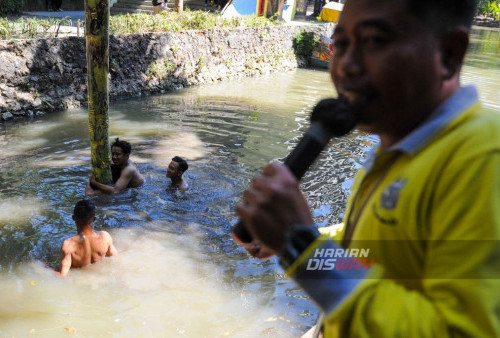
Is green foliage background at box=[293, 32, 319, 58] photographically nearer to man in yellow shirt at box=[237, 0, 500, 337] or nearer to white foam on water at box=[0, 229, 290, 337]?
white foam on water at box=[0, 229, 290, 337]

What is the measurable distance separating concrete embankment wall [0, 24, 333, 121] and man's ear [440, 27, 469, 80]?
32.3ft

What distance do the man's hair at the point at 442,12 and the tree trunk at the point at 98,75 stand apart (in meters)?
5.06

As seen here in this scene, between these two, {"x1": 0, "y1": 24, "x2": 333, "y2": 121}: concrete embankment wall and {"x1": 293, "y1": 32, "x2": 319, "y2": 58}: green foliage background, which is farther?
{"x1": 293, "y1": 32, "x2": 319, "y2": 58}: green foliage background

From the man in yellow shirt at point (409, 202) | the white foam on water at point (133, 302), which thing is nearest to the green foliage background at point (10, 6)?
the white foam on water at point (133, 302)

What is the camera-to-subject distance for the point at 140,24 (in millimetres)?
12906

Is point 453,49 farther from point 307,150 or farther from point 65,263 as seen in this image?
point 65,263

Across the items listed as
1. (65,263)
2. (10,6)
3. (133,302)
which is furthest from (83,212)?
(10,6)

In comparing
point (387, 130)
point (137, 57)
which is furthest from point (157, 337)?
point (137, 57)

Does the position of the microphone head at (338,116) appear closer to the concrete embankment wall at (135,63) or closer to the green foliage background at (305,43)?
the concrete embankment wall at (135,63)

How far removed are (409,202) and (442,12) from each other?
1.36 ft

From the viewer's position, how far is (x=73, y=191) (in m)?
6.71

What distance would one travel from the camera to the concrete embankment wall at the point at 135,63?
966 centimetres

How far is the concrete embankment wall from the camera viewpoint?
380 inches

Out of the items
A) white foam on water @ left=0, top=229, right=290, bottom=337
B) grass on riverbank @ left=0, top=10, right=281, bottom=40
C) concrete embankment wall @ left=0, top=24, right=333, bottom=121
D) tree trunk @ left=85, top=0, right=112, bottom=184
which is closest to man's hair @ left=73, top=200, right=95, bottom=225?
white foam on water @ left=0, top=229, right=290, bottom=337
